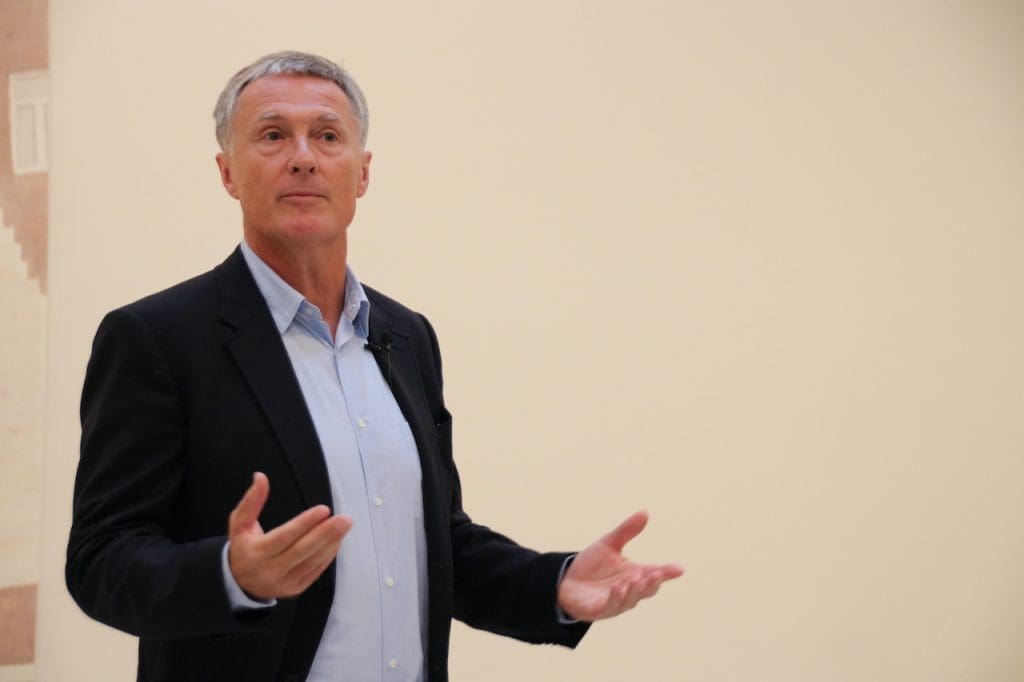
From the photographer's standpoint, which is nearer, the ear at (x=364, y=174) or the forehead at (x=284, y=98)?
the forehead at (x=284, y=98)

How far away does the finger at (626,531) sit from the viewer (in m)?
1.65

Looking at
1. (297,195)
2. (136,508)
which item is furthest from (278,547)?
(297,195)

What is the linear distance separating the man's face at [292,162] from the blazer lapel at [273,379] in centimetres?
11

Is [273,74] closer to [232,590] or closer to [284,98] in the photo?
[284,98]

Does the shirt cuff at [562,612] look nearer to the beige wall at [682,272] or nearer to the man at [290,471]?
the man at [290,471]

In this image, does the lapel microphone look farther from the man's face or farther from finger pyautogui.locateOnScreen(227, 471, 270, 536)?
finger pyautogui.locateOnScreen(227, 471, 270, 536)

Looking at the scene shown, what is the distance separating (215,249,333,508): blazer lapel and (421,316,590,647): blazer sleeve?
343mm

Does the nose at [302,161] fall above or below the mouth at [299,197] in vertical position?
above

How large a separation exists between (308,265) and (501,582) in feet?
1.91

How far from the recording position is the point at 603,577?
175cm

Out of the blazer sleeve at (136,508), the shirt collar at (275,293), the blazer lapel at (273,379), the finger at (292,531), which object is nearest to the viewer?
the finger at (292,531)

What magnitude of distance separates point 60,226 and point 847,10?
2581mm

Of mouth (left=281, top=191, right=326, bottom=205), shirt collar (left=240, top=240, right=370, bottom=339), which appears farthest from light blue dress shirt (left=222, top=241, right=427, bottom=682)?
mouth (left=281, top=191, right=326, bottom=205)

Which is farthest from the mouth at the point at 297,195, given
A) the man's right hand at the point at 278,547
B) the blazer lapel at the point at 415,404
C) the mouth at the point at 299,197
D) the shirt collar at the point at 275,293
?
the man's right hand at the point at 278,547
